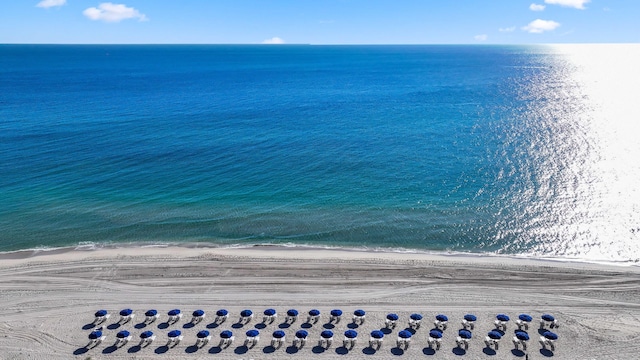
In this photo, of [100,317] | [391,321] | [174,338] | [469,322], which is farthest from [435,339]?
[100,317]

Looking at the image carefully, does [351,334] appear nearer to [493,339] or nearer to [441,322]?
[441,322]

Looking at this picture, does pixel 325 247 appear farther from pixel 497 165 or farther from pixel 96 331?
pixel 497 165

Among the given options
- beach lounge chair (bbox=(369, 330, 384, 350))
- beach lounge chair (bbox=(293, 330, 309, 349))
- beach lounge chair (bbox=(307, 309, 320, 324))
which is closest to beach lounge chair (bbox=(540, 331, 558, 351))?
beach lounge chair (bbox=(369, 330, 384, 350))

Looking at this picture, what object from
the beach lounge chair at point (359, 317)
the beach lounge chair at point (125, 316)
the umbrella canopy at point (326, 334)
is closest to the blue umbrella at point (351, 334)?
the umbrella canopy at point (326, 334)

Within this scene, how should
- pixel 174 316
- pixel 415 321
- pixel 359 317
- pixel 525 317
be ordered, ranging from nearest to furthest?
1. pixel 525 317
2. pixel 415 321
3. pixel 174 316
4. pixel 359 317

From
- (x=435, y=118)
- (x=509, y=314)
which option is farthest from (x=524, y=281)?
(x=435, y=118)
